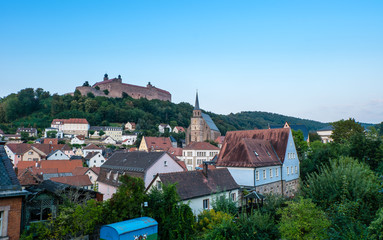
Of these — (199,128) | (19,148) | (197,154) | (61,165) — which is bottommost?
(61,165)

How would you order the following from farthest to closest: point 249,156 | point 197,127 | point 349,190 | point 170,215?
point 197,127, point 249,156, point 170,215, point 349,190

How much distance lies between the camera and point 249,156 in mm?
25109

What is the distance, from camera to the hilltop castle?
163 metres

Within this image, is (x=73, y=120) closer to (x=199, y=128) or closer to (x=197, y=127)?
(x=197, y=127)

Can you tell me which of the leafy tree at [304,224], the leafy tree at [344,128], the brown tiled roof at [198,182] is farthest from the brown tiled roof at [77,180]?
the leafy tree at [344,128]

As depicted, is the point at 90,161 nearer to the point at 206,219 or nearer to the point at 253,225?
the point at 206,219

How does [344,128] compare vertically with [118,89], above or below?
below

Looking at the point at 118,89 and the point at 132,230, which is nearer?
the point at 132,230

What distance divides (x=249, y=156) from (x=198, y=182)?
763cm

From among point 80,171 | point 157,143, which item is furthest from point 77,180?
point 157,143

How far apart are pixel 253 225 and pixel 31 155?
74602 millimetres

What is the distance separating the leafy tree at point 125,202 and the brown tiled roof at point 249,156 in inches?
538

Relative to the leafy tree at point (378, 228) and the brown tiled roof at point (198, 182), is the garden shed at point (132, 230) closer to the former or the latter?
the brown tiled roof at point (198, 182)

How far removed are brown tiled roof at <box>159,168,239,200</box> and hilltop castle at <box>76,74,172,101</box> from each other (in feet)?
511
